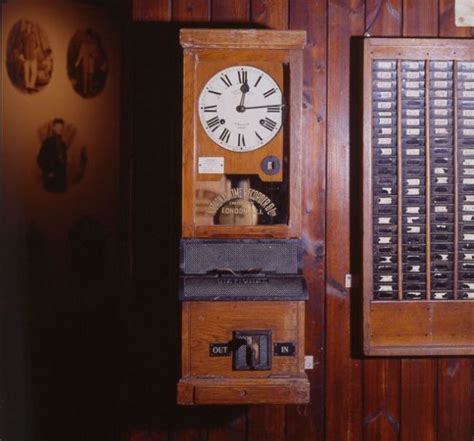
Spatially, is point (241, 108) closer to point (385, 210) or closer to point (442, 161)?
point (385, 210)

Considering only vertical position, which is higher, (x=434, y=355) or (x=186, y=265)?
(x=186, y=265)

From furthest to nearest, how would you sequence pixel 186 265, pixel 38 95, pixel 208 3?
1. pixel 38 95
2. pixel 208 3
3. pixel 186 265

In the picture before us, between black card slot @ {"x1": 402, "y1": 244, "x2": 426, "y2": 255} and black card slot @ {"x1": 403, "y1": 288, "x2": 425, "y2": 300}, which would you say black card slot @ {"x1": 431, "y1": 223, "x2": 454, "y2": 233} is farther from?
black card slot @ {"x1": 403, "y1": 288, "x2": 425, "y2": 300}

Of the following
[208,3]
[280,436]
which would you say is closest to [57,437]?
[280,436]

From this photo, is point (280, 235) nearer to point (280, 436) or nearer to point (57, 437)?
point (280, 436)

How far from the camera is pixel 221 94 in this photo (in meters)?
2.18

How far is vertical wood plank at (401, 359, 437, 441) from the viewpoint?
8.61 feet

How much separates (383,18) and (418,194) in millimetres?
799

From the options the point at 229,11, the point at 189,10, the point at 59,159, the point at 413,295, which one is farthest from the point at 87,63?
the point at 413,295

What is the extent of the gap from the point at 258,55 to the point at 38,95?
1617 mm

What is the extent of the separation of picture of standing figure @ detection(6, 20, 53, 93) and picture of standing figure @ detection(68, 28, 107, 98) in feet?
0.42

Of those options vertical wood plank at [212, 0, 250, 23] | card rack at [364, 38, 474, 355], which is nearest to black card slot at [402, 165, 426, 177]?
card rack at [364, 38, 474, 355]

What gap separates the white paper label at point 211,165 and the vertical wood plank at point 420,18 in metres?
1.12

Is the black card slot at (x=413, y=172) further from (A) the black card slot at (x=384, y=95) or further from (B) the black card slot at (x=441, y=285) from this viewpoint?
(B) the black card slot at (x=441, y=285)
